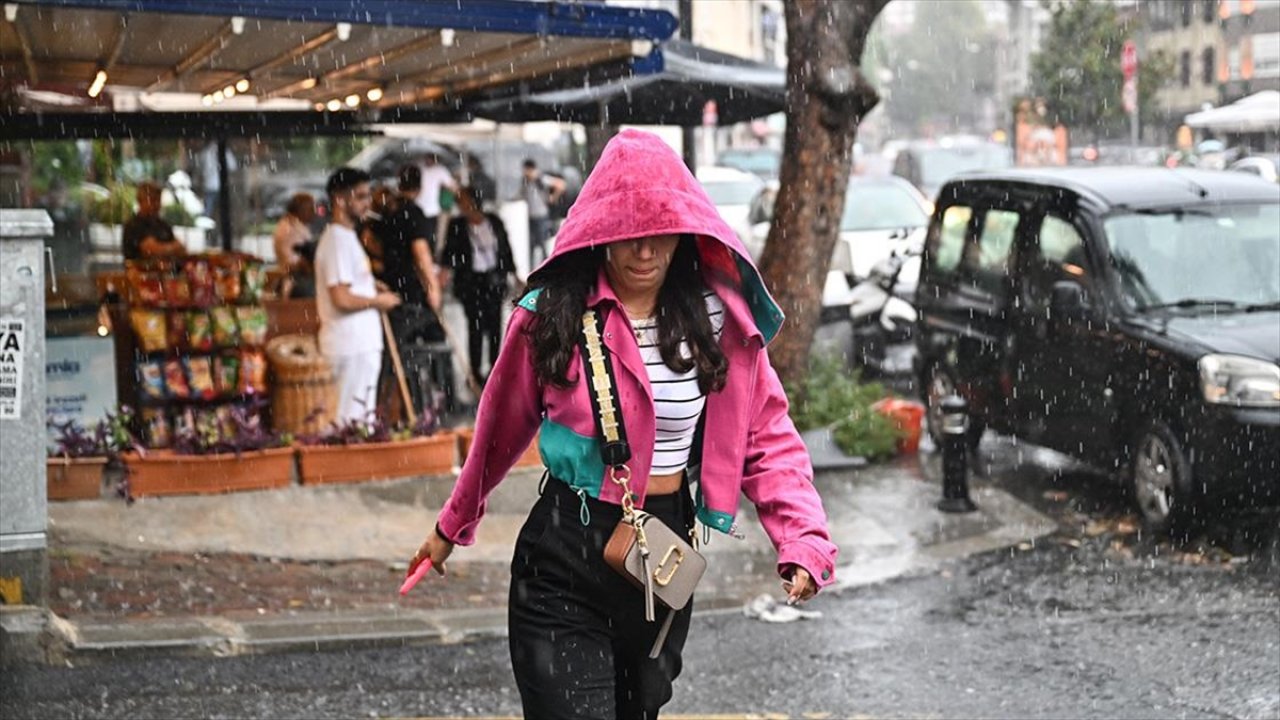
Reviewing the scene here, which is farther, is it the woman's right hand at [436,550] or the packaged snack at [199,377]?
the packaged snack at [199,377]

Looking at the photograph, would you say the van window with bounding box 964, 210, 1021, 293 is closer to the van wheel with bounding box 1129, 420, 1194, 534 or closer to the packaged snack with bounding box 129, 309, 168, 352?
the van wheel with bounding box 1129, 420, 1194, 534

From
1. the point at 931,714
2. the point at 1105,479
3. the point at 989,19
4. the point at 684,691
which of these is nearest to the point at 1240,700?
the point at 931,714

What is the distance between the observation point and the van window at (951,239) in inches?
457

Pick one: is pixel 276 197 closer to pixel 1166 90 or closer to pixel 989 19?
pixel 1166 90

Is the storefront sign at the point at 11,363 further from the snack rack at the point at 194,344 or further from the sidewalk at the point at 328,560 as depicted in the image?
the snack rack at the point at 194,344

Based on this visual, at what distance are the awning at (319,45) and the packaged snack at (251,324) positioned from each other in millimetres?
1491

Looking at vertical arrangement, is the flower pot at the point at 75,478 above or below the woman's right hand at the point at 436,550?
below

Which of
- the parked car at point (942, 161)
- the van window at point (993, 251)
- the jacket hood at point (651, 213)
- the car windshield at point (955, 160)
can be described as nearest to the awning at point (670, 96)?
the van window at point (993, 251)

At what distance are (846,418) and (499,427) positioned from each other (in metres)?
7.41

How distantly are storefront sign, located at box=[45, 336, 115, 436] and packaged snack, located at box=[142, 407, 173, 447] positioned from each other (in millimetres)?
276

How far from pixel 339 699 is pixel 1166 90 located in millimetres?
53675

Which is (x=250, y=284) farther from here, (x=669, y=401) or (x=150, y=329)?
(x=669, y=401)

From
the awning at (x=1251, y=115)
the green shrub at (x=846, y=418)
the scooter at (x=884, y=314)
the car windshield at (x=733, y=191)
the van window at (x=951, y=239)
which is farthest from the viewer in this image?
the car windshield at (x=733, y=191)

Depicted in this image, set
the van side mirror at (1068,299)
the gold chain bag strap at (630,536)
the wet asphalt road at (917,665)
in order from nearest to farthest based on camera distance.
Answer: the gold chain bag strap at (630,536), the wet asphalt road at (917,665), the van side mirror at (1068,299)
